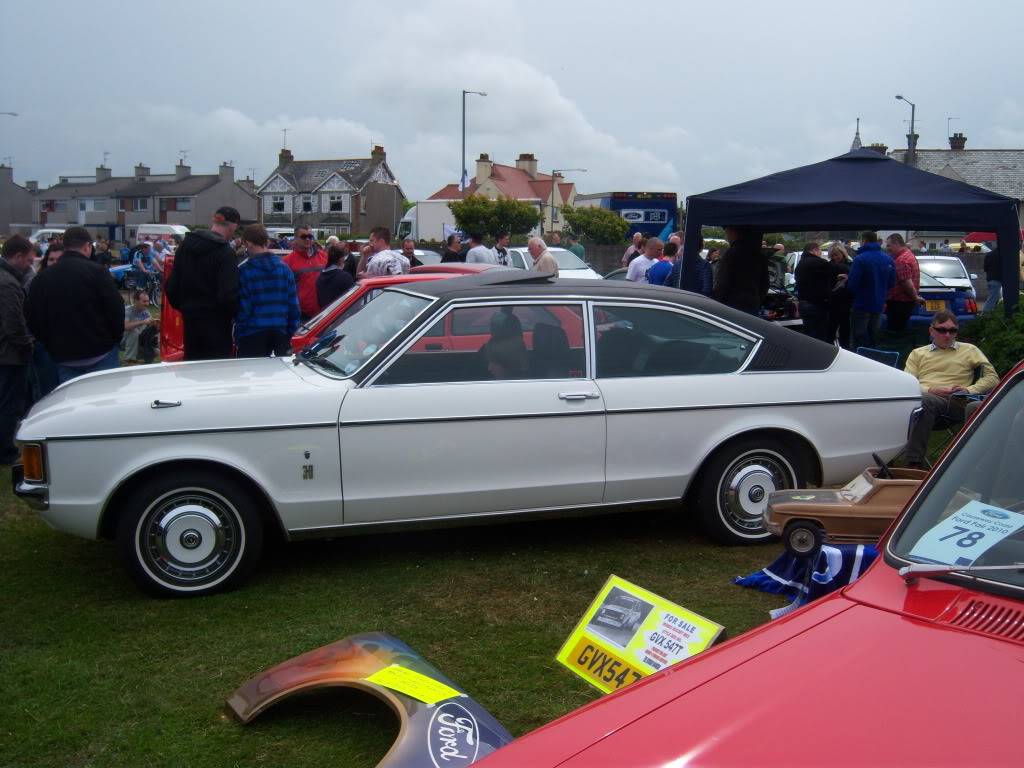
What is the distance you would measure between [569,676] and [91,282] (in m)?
4.99

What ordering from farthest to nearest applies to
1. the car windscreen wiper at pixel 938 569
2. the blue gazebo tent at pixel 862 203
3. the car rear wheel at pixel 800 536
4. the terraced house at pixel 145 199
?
the terraced house at pixel 145 199 → the blue gazebo tent at pixel 862 203 → the car rear wheel at pixel 800 536 → the car windscreen wiper at pixel 938 569

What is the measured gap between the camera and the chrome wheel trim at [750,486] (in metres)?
5.72

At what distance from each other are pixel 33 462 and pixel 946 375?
6.34 m

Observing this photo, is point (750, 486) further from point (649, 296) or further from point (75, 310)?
point (75, 310)

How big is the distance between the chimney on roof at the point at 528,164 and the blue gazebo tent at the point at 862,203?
218 ft

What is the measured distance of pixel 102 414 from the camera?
4.80 meters

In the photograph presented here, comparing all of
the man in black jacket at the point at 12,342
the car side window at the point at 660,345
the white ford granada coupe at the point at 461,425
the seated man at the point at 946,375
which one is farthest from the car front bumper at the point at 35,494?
the seated man at the point at 946,375

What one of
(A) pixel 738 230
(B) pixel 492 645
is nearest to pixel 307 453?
(B) pixel 492 645

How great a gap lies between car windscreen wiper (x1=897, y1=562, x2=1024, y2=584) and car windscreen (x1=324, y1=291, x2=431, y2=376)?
11.3ft

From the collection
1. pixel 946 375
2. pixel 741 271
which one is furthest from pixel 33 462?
pixel 741 271

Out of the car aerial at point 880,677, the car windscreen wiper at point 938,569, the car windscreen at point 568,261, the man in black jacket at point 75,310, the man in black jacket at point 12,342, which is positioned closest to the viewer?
the car aerial at point 880,677

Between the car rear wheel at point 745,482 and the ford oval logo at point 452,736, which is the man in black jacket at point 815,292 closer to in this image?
the car rear wheel at point 745,482

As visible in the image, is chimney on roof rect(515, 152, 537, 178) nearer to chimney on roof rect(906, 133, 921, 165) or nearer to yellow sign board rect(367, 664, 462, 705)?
chimney on roof rect(906, 133, 921, 165)

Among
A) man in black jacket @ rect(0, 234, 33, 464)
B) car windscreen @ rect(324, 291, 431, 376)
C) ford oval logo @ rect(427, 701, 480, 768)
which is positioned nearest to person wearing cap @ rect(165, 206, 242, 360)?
man in black jacket @ rect(0, 234, 33, 464)
